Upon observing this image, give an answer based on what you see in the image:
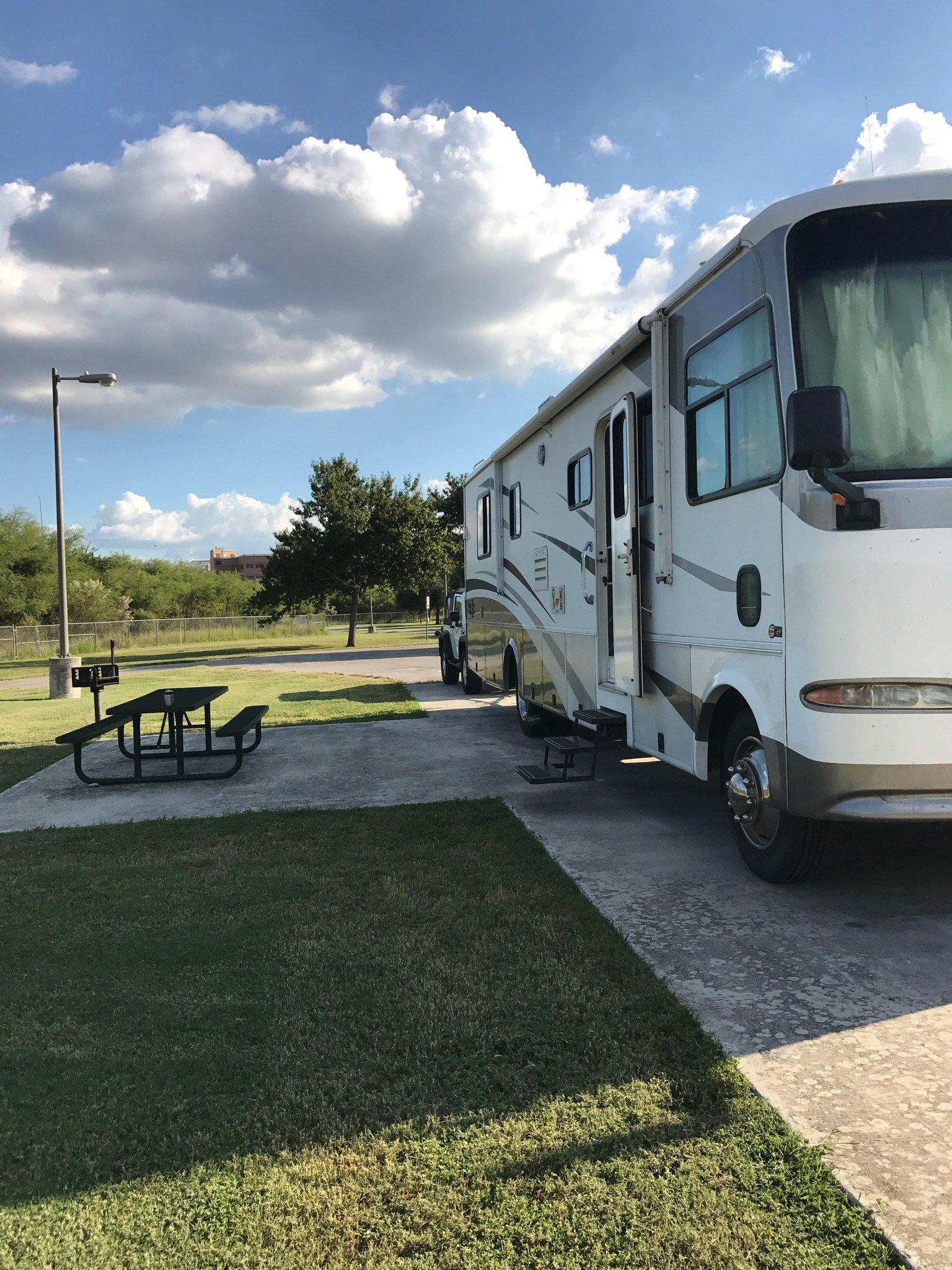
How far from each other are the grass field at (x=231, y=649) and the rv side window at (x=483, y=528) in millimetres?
15457

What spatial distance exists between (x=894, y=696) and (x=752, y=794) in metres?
1.07

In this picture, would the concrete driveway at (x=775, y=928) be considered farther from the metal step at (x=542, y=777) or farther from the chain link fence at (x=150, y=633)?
the chain link fence at (x=150, y=633)

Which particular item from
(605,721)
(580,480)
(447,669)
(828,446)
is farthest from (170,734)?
(447,669)

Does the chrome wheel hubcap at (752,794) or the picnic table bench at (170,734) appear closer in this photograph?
the chrome wheel hubcap at (752,794)

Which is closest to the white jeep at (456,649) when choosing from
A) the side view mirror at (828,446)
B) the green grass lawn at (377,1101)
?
the green grass lawn at (377,1101)

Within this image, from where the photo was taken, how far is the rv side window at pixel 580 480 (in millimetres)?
7660

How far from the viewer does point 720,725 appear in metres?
5.55

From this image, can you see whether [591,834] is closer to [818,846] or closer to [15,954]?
[818,846]

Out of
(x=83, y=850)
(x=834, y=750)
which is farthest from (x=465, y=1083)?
(x=83, y=850)

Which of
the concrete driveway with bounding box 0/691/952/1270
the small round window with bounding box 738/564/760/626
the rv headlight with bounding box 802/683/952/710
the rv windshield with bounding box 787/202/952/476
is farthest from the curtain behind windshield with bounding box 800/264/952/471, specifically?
the concrete driveway with bounding box 0/691/952/1270

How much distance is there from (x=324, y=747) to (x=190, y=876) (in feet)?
15.8

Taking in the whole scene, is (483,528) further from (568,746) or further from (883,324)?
(883,324)

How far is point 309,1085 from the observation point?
3.14 meters

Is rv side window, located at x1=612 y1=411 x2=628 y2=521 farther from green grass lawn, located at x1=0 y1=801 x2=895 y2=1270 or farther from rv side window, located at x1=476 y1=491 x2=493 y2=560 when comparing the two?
rv side window, located at x1=476 y1=491 x2=493 y2=560
